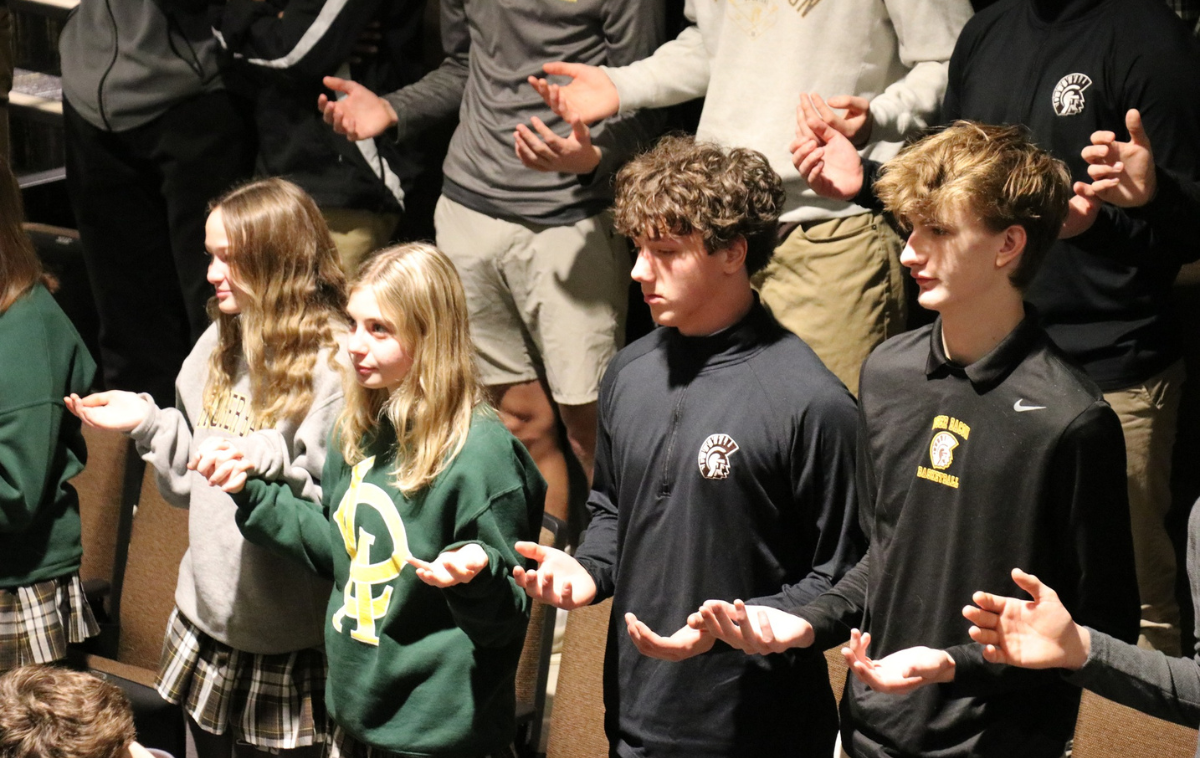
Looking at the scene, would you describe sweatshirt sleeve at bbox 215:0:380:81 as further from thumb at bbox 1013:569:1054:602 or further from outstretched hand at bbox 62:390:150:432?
thumb at bbox 1013:569:1054:602

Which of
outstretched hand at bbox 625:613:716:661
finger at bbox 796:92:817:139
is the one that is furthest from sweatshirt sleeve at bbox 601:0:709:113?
outstretched hand at bbox 625:613:716:661

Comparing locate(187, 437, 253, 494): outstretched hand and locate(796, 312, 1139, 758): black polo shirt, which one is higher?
locate(796, 312, 1139, 758): black polo shirt

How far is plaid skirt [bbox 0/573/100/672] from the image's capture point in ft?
9.68

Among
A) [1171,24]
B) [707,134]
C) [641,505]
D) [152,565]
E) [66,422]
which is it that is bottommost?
[152,565]

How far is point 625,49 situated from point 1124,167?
1410mm

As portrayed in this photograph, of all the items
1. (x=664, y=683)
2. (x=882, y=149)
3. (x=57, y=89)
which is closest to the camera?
(x=664, y=683)

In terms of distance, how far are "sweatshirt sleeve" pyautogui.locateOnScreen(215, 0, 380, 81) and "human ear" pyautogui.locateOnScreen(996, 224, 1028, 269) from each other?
7.08ft

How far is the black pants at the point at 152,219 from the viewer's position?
3854 millimetres

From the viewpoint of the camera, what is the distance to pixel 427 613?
2.38 meters

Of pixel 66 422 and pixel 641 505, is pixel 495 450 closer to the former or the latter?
pixel 641 505

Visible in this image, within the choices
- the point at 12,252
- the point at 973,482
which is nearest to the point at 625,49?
the point at 12,252

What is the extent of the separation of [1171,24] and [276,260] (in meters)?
1.74

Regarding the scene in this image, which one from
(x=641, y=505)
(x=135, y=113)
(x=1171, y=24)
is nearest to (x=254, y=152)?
(x=135, y=113)

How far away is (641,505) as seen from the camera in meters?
2.26
